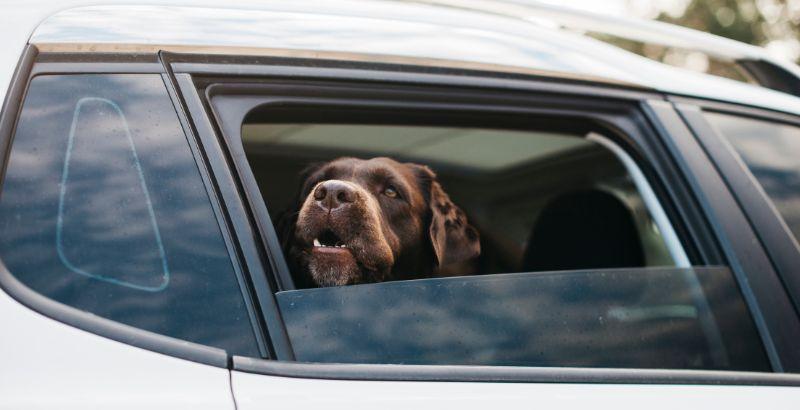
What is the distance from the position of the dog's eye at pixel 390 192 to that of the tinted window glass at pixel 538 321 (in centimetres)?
114

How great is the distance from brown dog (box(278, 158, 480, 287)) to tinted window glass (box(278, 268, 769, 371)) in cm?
64

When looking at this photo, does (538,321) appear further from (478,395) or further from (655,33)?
(655,33)

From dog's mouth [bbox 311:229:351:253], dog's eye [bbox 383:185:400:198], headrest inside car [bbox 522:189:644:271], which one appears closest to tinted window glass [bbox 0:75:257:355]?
dog's mouth [bbox 311:229:351:253]

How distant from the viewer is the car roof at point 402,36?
1594mm

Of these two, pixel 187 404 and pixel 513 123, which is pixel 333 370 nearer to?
pixel 187 404

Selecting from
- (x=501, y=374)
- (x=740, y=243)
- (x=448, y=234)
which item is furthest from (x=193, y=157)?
(x=448, y=234)

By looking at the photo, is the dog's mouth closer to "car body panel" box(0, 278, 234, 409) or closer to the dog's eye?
the dog's eye

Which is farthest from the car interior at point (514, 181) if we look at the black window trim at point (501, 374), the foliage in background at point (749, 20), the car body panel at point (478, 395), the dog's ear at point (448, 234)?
the foliage in background at point (749, 20)

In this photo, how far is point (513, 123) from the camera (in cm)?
243

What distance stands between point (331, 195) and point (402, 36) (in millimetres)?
618

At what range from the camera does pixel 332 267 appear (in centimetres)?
229

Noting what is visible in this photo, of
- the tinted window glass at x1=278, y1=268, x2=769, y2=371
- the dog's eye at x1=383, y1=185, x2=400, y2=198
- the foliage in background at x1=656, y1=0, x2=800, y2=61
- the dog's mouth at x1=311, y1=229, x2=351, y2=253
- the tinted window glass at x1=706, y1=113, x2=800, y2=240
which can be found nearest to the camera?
the tinted window glass at x1=278, y1=268, x2=769, y2=371

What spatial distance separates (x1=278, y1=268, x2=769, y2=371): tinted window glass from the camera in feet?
5.08

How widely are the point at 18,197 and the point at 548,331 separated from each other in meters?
1.12
